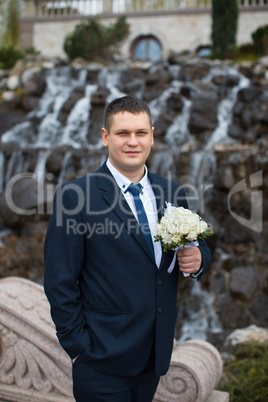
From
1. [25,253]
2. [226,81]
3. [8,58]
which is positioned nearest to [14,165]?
[25,253]

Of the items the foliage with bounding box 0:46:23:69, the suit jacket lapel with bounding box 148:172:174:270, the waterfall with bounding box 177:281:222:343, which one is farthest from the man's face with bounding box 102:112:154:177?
the foliage with bounding box 0:46:23:69

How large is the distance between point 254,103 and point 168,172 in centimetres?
561

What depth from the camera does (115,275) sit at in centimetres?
199

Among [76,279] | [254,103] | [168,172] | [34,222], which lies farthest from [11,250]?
[254,103]

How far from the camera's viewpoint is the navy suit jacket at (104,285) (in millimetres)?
1918

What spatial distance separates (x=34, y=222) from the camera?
892cm

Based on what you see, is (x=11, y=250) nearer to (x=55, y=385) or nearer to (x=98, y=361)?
(x=55, y=385)

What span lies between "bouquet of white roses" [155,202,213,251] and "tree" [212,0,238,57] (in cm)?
2333

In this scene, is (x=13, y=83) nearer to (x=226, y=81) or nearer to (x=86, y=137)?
(x=86, y=137)

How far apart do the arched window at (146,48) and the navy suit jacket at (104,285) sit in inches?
1153

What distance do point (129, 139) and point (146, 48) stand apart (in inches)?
1163

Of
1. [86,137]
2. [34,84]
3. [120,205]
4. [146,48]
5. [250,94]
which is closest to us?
[120,205]

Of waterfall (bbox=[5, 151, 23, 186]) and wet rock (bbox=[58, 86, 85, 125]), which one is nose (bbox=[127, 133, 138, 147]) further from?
wet rock (bbox=[58, 86, 85, 125])

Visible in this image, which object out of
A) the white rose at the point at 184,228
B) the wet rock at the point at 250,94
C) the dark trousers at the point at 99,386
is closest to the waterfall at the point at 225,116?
the wet rock at the point at 250,94
